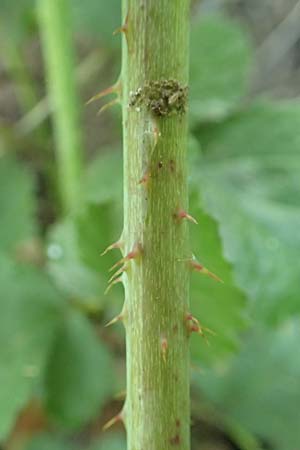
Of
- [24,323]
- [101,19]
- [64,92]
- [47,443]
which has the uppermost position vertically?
[101,19]

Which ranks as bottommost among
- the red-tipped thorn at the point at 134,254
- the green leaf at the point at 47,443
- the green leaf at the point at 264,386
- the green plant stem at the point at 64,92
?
the green leaf at the point at 47,443

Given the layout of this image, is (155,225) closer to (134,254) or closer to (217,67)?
(134,254)

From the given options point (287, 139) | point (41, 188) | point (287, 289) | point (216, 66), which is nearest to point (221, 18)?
point (216, 66)

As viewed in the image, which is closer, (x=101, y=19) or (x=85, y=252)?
(x=85, y=252)

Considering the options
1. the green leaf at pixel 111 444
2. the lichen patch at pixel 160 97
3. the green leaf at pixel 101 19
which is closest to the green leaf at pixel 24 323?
the green leaf at pixel 111 444

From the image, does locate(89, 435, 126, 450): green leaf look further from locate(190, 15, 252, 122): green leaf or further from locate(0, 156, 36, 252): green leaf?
locate(190, 15, 252, 122): green leaf

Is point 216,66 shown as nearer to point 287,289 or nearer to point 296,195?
point 296,195

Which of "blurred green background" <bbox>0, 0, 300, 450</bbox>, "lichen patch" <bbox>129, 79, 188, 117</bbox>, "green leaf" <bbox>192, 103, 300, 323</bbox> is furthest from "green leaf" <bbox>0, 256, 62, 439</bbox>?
"lichen patch" <bbox>129, 79, 188, 117</bbox>

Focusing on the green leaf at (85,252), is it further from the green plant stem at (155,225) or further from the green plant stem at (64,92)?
the green plant stem at (155,225)

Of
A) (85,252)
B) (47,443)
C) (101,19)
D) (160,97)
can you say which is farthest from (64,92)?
(160,97)
